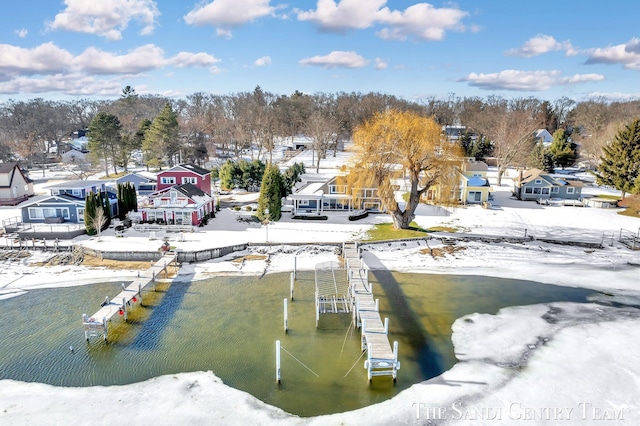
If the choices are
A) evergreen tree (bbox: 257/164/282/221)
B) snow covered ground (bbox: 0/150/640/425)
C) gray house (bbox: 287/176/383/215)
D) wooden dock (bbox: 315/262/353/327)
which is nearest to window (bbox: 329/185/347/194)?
gray house (bbox: 287/176/383/215)

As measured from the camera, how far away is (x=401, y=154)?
31344mm

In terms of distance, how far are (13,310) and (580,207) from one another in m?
50.3

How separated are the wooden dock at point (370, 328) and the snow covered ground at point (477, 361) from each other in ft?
4.24

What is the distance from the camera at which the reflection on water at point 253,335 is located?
1556 centimetres

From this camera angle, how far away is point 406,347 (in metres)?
17.8

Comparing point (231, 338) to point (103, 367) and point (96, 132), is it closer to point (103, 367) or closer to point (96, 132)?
point (103, 367)

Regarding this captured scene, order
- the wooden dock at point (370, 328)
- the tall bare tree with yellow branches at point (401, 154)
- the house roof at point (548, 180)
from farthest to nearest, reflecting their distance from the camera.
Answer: the house roof at point (548, 180) < the tall bare tree with yellow branches at point (401, 154) < the wooden dock at point (370, 328)

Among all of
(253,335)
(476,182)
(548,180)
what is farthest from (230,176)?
(548,180)

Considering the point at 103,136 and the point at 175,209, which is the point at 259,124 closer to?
the point at 103,136

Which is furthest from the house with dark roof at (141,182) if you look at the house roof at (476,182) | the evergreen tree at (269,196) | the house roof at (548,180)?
the house roof at (548,180)

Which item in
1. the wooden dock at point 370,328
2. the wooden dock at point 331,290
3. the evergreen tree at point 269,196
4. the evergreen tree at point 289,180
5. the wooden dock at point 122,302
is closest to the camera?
the wooden dock at point 370,328

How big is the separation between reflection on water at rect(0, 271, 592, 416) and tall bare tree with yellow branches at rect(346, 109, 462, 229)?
29.3 feet

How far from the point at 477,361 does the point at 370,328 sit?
14.7ft

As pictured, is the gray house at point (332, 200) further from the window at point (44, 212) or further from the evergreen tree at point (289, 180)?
the window at point (44, 212)
